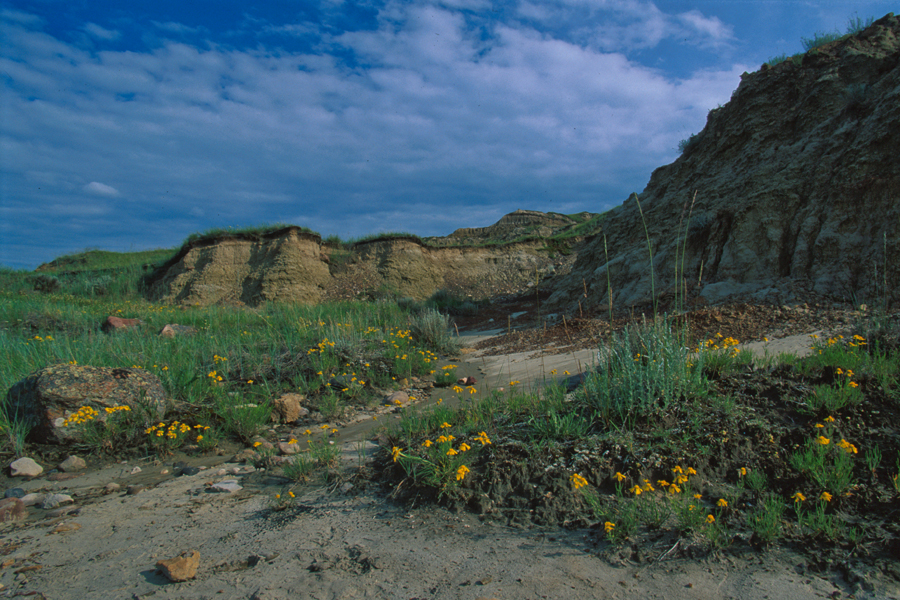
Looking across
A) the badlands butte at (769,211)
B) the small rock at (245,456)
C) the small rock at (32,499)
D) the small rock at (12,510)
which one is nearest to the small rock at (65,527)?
the small rock at (12,510)

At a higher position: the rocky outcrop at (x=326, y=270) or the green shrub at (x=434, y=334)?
the rocky outcrop at (x=326, y=270)

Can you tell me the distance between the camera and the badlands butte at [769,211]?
23.2ft

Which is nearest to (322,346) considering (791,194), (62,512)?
(62,512)

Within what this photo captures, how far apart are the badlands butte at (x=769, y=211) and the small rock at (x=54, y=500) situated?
3.91m

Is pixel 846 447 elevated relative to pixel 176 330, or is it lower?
lower

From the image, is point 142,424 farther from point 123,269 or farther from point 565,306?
point 123,269

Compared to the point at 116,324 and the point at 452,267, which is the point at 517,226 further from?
the point at 116,324

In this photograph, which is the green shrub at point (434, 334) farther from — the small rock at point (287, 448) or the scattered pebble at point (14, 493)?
the scattered pebble at point (14, 493)

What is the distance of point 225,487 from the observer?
3143 millimetres

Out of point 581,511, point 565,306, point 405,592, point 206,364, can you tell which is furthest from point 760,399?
point 565,306

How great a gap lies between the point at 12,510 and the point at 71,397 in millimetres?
1442

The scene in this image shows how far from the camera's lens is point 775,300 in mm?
7137

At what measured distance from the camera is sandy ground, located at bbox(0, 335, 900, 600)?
6.32ft

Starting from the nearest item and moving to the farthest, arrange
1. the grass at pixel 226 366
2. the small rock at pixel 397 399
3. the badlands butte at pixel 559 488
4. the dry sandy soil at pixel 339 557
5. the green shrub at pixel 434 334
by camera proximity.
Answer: the dry sandy soil at pixel 339 557 < the badlands butte at pixel 559 488 < the grass at pixel 226 366 < the small rock at pixel 397 399 < the green shrub at pixel 434 334
